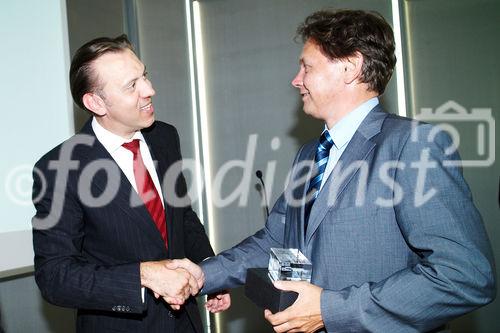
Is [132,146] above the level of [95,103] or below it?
below

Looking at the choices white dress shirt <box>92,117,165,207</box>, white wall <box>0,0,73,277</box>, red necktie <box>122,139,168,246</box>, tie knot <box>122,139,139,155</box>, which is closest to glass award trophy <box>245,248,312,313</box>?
red necktie <box>122,139,168,246</box>

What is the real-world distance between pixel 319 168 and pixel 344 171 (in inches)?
6.1

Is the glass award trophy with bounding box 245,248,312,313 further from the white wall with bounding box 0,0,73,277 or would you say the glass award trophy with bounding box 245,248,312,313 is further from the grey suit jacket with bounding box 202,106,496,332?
the white wall with bounding box 0,0,73,277

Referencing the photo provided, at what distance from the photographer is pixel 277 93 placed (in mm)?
4504

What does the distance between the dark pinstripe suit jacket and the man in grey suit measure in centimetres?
53

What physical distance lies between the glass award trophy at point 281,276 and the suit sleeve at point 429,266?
0.09 m

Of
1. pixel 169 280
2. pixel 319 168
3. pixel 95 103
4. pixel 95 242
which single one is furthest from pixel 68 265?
pixel 319 168

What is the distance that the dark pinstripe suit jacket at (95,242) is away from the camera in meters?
1.67

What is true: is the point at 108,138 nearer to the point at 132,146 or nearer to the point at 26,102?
the point at 132,146

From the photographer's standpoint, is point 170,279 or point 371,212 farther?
point 170,279

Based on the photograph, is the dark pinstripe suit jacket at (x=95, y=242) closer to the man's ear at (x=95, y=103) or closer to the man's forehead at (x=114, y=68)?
the man's ear at (x=95, y=103)

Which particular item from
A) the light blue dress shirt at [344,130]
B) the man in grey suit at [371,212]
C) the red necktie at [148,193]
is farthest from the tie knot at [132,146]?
the light blue dress shirt at [344,130]

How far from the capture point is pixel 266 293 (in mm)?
1439

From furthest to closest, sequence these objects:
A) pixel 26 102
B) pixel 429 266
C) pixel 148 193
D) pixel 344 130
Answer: pixel 26 102
pixel 148 193
pixel 344 130
pixel 429 266
